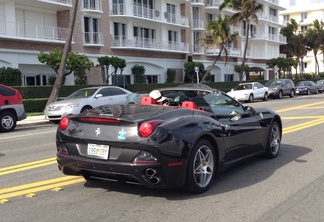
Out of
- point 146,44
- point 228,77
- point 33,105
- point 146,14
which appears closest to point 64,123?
point 33,105

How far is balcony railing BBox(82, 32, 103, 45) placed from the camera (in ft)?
108

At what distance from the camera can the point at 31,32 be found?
2889cm

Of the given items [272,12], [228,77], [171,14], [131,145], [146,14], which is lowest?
[131,145]

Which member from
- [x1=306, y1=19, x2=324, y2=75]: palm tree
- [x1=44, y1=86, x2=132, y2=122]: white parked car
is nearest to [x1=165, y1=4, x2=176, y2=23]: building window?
[x1=44, y1=86, x2=132, y2=122]: white parked car

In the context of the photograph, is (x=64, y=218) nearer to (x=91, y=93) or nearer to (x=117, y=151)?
(x=117, y=151)

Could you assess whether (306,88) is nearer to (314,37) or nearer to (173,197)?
(314,37)

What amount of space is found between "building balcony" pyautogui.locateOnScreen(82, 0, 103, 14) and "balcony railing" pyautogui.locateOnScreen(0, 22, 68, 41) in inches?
119

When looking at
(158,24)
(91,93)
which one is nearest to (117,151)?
(91,93)

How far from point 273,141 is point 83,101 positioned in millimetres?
10468

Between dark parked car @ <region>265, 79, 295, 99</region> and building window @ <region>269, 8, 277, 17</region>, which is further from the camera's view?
building window @ <region>269, 8, 277, 17</region>

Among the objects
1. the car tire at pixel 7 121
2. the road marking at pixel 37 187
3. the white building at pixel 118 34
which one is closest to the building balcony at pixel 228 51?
the white building at pixel 118 34

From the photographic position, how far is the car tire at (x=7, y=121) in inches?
552

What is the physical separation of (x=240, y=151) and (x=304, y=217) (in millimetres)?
1959

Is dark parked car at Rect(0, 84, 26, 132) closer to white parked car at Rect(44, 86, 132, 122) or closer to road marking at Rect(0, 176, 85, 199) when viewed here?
white parked car at Rect(44, 86, 132, 122)
